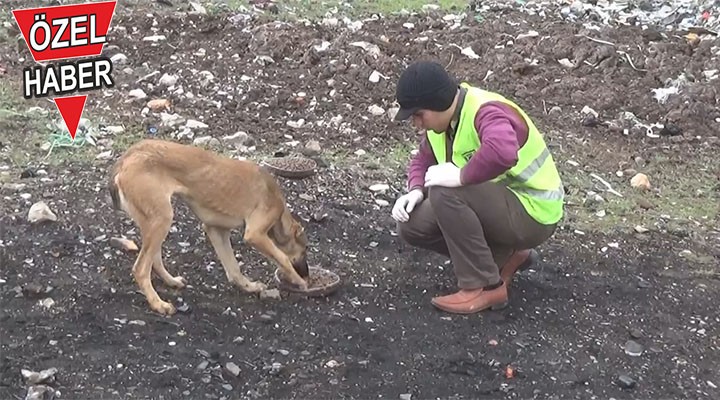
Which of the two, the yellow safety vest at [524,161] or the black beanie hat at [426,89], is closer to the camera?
the black beanie hat at [426,89]

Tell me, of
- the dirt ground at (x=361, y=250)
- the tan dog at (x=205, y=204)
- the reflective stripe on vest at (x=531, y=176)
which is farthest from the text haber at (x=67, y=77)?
the reflective stripe on vest at (x=531, y=176)

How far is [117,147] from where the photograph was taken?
713cm

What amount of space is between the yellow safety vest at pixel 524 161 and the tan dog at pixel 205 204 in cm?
97

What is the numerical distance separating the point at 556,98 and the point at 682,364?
4.18m

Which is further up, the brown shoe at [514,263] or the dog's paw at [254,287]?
the brown shoe at [514,263]

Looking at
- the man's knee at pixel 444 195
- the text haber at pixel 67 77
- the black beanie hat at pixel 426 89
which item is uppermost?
the black beanie hat at pixel 426 89

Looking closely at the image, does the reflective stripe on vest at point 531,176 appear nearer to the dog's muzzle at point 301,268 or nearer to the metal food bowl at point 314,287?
the metal food bowl at point 314,287

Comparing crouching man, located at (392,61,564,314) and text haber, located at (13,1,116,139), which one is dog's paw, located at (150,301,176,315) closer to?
crouching man, located at (392,61,564,314)

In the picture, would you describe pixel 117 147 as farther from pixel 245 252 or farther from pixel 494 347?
pixel 494 347

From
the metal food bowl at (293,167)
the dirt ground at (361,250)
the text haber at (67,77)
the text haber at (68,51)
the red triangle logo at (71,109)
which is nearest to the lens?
the dirt ground at (361,250)

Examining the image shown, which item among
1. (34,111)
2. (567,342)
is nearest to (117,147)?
(34,111)

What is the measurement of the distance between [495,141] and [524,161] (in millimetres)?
377

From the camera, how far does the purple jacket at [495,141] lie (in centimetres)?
470

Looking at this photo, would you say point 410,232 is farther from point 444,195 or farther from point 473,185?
point 473,185
